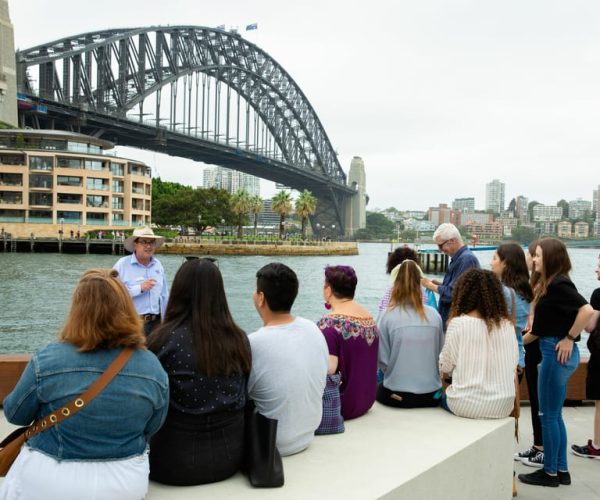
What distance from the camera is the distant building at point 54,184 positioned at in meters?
55.8

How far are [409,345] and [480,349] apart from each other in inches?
16.3

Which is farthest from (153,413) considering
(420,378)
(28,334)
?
(28,334)

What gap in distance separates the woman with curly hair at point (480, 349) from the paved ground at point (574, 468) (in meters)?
0.49

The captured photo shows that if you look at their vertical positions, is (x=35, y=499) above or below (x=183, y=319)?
below

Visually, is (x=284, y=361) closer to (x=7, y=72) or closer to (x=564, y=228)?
(x=7, y=72)

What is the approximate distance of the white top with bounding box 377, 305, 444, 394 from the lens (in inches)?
141

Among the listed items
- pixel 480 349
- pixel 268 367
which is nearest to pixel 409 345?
pixel 480 349

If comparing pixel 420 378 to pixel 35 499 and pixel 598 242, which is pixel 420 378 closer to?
pixel 35 499

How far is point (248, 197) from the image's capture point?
68062mm

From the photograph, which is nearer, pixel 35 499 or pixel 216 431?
pixel 35 499

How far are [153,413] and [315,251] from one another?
6634cm

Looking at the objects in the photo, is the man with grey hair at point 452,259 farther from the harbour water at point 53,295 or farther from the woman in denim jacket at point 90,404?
the harbour water at point 53,295

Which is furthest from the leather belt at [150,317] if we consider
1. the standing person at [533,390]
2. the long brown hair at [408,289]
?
the standing person at [533,390]

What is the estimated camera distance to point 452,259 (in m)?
4.57
